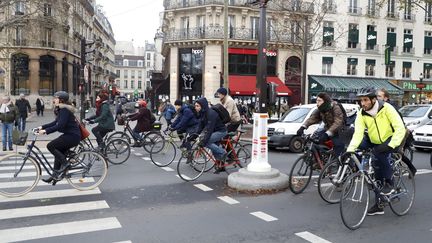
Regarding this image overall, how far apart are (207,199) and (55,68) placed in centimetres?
4680

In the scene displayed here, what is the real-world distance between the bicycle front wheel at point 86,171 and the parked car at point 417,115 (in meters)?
10.9

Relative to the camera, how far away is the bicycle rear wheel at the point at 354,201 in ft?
17.0

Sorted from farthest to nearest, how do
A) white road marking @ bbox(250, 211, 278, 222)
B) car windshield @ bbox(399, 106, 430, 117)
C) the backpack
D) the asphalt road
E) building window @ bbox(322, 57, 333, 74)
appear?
building window @ bbox(322, 57, 333, 74) → car windshield @ bbox(399, 106, 430, 117) → the backpack → white road marking @ bbox(250, 211, 278, 222) → the asphalt road

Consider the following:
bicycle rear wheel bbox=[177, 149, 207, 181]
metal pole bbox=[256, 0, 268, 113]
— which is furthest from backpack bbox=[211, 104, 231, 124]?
metal pole bbox=[256, 0, 268, 113]

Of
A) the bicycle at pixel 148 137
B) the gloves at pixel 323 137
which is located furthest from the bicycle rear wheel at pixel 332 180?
the bicycle at pixel 148 137

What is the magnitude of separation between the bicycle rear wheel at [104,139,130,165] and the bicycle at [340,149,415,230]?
6.45 meters

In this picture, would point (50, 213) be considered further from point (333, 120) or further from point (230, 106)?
point (333, 120)

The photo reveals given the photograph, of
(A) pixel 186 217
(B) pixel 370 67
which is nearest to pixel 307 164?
(A) pixel 186 217

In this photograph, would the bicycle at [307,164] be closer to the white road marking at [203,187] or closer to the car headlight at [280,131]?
the white road marking at [203,187]

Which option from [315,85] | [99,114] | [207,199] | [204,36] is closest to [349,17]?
[315,85]

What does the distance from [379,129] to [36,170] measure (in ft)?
18.3

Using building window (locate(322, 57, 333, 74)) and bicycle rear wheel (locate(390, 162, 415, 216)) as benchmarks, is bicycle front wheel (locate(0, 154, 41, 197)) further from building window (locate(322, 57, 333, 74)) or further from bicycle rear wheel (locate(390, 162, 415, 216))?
building window (locate(322, 57, 333, 74))

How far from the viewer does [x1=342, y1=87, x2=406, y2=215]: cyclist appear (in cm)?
551

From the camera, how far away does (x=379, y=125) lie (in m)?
5.63
